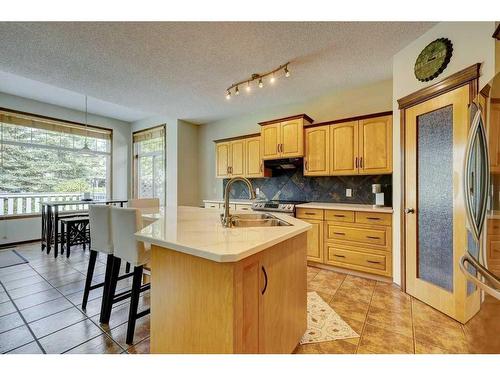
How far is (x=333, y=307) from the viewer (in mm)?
2166

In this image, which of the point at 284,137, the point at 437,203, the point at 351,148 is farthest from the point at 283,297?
the point at 284,137

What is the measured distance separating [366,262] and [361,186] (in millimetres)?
1136

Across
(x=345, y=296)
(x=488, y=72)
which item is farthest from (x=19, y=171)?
(x=488, y=72)

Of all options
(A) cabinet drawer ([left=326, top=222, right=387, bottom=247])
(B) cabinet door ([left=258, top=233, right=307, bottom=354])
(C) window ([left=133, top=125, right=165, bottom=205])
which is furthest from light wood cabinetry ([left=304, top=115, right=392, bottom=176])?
(C) window ([left=133, top=125, right=165, bottom=205])

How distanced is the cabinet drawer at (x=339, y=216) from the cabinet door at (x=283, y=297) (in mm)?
1568

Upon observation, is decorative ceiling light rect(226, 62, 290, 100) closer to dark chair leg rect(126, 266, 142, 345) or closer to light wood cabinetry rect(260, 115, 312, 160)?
light wood cabinetry rect(260, 115, 312, 160)

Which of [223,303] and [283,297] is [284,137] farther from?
[223,303]

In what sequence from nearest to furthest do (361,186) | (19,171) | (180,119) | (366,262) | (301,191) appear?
(366,262), (361,186), (301,191), (19,171), (180,119)

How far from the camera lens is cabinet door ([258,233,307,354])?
119 cm

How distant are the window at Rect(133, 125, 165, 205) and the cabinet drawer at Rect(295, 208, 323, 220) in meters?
3.50

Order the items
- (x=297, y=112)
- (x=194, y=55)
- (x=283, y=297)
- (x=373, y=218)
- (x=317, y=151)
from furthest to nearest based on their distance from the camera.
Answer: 1. (x=297, y=112)
2. (x=317, y=151)
3. (x=373, y=218)
4. (x=194, y=55)
5. (x=283, y=297)

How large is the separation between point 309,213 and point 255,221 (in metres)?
1.52
